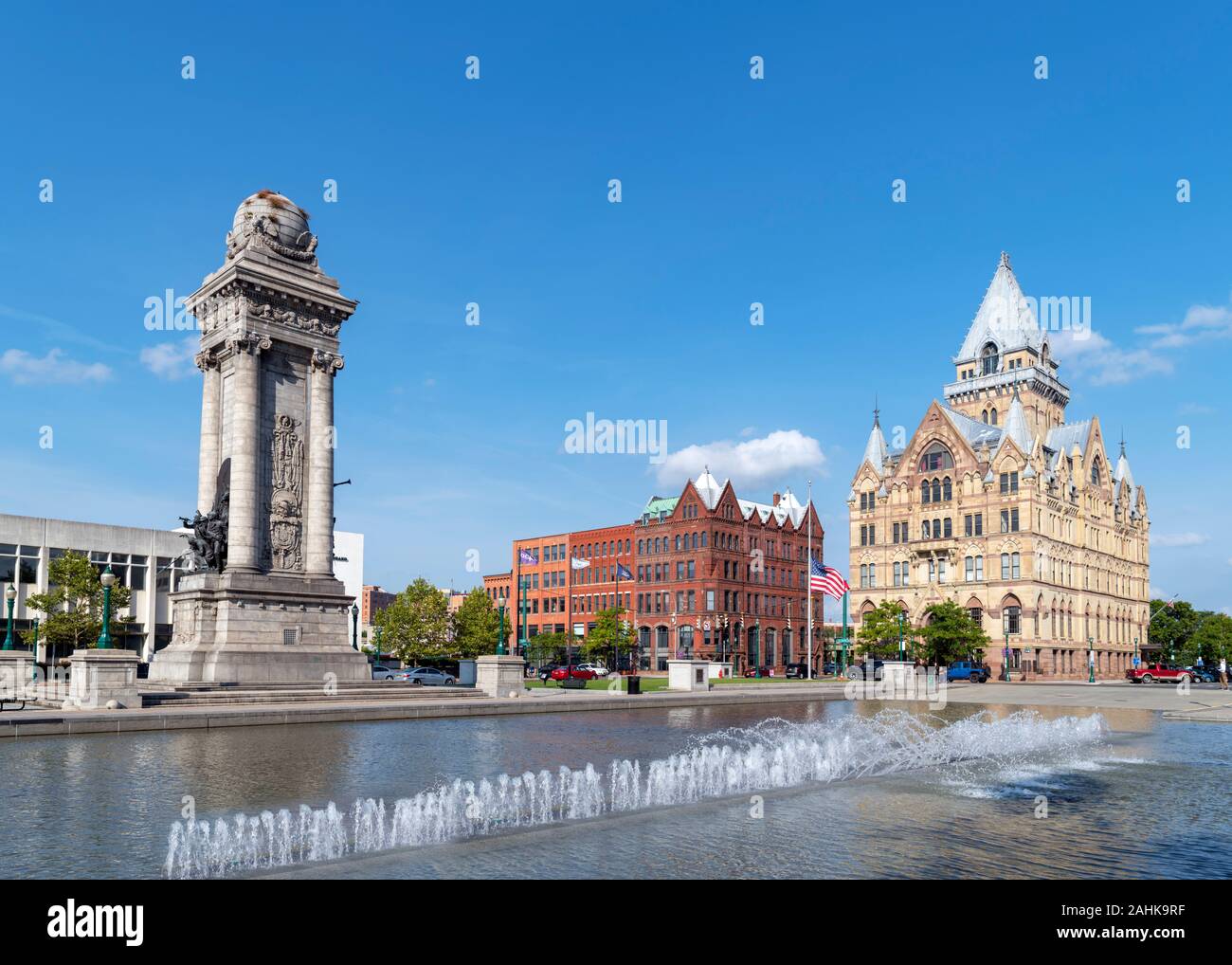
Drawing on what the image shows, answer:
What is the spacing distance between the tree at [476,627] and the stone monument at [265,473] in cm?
4444

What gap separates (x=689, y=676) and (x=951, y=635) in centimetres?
4152

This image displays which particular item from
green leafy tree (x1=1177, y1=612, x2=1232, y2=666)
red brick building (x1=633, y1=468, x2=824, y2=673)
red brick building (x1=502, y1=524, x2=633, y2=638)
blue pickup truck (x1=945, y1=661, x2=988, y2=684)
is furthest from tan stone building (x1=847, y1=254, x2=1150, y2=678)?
red brick building (x1=502, y1=524, x2=633, y2=638)

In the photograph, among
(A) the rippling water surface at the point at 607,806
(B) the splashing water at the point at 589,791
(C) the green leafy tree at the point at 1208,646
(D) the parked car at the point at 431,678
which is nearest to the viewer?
(A) the rippling water surface at the point at 607,806

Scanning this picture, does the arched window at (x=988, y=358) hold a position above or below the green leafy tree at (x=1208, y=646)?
above

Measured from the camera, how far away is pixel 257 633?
121 ft

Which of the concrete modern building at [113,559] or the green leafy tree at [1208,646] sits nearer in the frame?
the concrete modern building at [113,559]

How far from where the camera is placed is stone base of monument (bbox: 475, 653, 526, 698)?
41000mm

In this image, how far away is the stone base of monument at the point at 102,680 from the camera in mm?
29062

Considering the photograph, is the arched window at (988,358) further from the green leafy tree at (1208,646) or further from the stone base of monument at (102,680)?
the stone base of monument at (102,680)

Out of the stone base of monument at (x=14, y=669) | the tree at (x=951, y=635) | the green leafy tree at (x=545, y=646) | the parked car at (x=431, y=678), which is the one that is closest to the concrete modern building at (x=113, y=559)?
the parked car at (x=431, y=678)

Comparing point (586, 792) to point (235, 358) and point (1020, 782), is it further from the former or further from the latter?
point (235, 358)

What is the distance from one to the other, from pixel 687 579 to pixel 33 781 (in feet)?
291

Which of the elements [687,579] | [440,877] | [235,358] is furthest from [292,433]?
[687,579]

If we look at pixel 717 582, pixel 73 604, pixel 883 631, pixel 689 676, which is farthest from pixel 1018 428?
pixel 73 604
